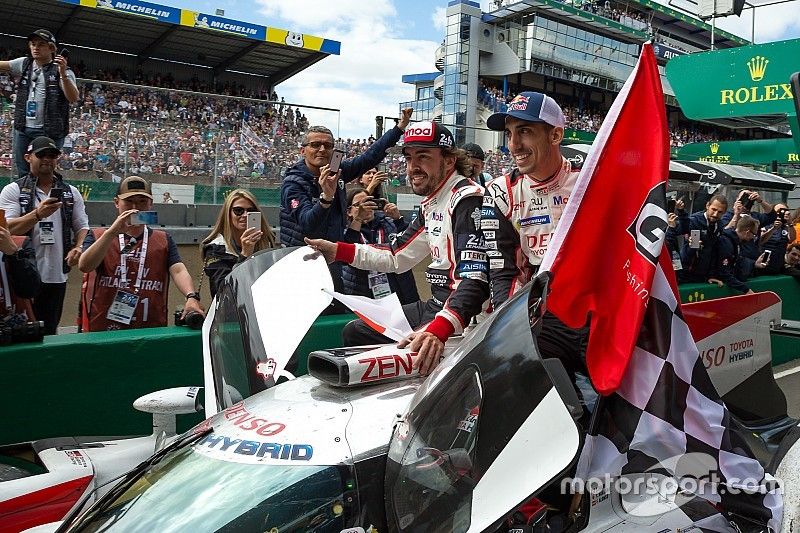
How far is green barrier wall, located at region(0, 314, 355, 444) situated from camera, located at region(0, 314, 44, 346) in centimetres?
7

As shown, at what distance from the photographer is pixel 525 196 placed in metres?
3.62

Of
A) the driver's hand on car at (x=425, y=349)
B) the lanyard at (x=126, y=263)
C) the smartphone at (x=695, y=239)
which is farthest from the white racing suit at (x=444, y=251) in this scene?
the smartphone at (x=695, y=239)

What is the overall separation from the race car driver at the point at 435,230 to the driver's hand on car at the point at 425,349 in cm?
80

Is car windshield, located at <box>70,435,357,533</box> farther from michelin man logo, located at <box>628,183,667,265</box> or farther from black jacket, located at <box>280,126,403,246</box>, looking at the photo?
black jacket, located at <box>280,126,403,246</box>

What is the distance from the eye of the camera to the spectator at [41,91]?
704cm

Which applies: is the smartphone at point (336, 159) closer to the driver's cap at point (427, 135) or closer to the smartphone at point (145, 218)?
the driver's cap at point (427, 135)

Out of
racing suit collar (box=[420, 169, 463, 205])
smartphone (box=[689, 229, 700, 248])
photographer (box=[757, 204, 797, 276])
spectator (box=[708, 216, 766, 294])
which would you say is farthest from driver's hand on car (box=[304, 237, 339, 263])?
photographer (box=[757, 204, 797, 276])

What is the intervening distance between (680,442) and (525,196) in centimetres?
164

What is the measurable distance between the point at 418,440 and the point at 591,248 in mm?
915

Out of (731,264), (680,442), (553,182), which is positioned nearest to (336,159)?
(553,182)

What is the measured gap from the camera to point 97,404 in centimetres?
447

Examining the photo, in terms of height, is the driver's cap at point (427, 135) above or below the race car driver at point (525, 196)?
above

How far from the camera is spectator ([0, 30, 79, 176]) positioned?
704cm

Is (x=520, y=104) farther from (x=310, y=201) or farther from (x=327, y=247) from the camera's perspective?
(x=310, y=201)
